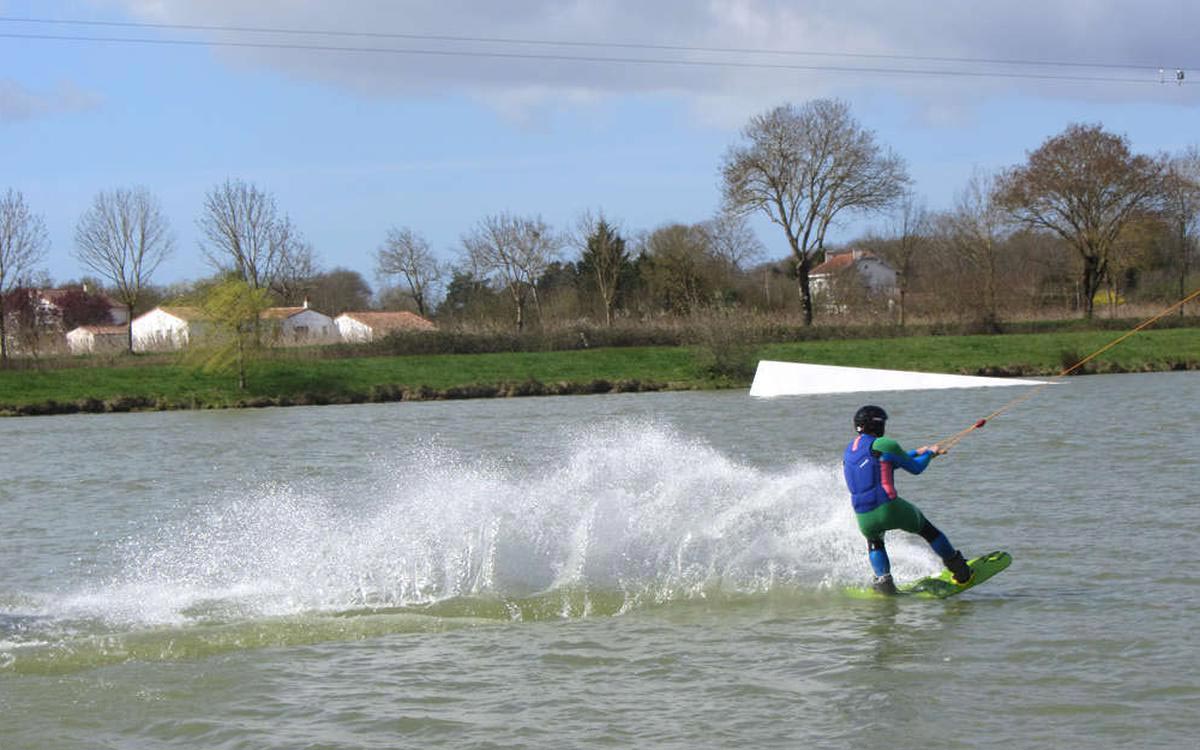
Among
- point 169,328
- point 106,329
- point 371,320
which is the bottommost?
point 169,328

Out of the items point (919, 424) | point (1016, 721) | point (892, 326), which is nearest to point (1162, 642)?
point (1016, 721)

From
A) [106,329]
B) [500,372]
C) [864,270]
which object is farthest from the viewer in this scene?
[864,270]

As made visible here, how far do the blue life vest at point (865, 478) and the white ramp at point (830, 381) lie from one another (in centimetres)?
219

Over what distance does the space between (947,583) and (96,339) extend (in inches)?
2657

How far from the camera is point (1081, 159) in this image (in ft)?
208

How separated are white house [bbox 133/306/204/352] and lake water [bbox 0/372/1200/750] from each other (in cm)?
2814

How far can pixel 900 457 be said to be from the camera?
11.2 metres

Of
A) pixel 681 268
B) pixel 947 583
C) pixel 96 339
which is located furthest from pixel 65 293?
pixel 947 583

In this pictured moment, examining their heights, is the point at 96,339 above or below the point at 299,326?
below

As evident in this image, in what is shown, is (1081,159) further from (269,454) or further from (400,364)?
(269,454)

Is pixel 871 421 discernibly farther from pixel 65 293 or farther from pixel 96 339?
pixel 65 293

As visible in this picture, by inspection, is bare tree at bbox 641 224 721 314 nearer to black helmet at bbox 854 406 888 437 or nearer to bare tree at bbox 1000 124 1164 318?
bare tree at bbox 1000 124 1164 318

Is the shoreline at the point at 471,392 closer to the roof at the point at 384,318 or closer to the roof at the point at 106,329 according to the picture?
the roof at the point at 384,318

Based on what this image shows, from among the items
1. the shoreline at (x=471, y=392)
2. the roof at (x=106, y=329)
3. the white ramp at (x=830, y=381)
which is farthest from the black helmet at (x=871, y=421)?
the roof at (x=106, y=329)
